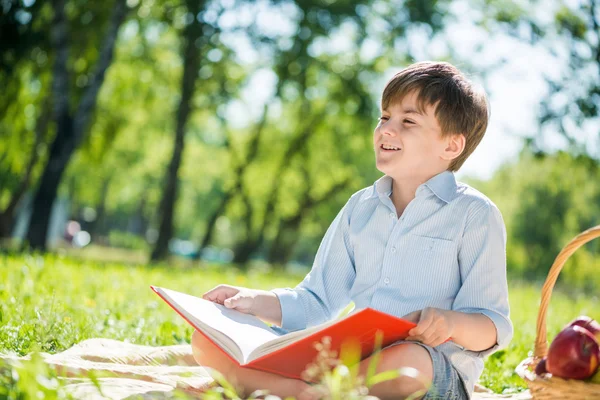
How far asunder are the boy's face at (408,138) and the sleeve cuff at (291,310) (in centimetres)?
69

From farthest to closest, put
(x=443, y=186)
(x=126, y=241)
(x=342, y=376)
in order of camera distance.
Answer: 1. (x=126, y=241)
2. (x=443, y=186)
3. (x=342, y=376)

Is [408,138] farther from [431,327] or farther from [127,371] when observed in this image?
[127,371]

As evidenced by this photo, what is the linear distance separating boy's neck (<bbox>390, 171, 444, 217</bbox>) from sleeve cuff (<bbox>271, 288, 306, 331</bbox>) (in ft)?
1.96

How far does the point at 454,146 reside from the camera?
3115 mm

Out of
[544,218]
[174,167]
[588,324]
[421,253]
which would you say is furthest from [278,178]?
[588,324]

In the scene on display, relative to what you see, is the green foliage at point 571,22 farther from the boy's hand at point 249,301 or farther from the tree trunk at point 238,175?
the boy's hand at point 249,301

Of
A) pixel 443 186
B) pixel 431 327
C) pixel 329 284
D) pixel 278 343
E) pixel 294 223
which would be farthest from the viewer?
pixel 294 223

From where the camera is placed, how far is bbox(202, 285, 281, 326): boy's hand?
120 inches

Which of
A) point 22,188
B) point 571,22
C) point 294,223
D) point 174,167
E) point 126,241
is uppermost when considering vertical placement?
point 571,22

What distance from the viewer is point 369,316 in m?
2.29

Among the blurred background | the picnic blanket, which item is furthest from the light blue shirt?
the blurred background

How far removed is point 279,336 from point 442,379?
635 millimetres

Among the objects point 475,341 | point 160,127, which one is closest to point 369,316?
point 475,341

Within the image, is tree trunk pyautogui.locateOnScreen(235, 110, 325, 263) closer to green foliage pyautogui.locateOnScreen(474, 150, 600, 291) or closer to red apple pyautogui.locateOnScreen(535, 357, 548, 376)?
green foliage pyautogui.locateOnScreen(474, 150, 600, 291)
